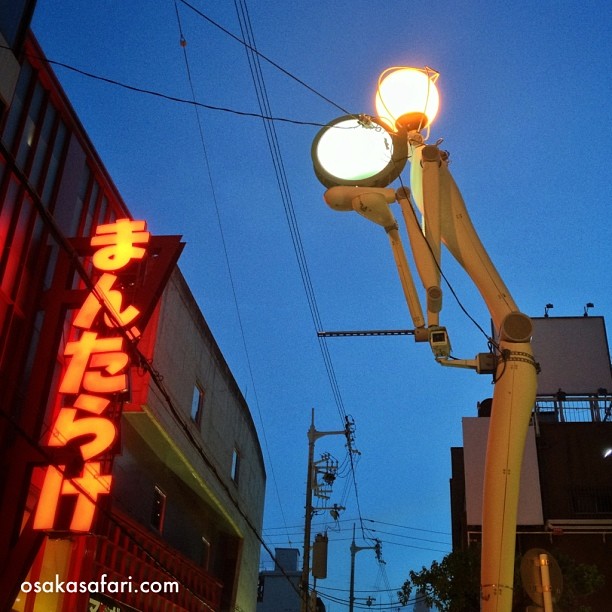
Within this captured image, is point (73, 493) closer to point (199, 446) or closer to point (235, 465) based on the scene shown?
point (199, 446)

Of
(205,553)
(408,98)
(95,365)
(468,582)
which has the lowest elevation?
(468,582)

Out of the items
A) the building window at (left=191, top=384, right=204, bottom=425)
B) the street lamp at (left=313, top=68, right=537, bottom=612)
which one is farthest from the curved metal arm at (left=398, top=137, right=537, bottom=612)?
the building window at (left=191, top=384, right=204, bottom=425)

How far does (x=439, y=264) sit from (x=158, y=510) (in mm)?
19896

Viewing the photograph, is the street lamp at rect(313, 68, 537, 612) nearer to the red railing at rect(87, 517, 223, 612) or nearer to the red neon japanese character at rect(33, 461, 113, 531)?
the red neon japanese character at rect(33, 461, 113, 531)

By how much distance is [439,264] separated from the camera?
6973 millimetres

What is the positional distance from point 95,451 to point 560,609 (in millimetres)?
9918

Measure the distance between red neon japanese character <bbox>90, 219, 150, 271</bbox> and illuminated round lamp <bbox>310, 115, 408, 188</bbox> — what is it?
10833 mm

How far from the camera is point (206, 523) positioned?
29.9m

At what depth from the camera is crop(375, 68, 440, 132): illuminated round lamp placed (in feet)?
22.5

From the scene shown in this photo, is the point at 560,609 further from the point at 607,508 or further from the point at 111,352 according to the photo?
the point at 111,352

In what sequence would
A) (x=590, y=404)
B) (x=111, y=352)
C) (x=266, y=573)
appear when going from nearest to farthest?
1. (x=111, y=352)
2. (x=590, y=404)
3. (x=266, y=573)

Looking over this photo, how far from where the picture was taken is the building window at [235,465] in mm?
30609

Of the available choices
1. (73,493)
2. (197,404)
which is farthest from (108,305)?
(197,404)

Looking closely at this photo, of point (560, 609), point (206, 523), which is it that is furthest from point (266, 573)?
point (560, 609)
